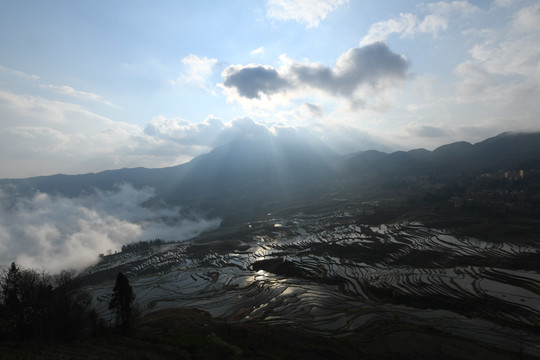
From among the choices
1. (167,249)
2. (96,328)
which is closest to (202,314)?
(96,328)

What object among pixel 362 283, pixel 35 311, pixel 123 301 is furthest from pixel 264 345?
pixel 362 283

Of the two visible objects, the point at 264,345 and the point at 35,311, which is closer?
the point at 35,311

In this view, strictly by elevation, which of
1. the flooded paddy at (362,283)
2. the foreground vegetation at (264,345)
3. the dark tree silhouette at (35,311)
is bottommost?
the flooded paddy at (362,283)

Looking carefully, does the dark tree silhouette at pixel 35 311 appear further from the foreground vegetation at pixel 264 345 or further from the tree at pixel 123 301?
the foreground vegetation at pixel 264 345

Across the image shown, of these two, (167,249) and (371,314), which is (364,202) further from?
(371,314)

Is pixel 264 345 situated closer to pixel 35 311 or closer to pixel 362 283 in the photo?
pixel 35 311

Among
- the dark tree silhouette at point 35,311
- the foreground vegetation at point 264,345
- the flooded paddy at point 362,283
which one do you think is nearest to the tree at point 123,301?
the foreground vegetation at point 264,345

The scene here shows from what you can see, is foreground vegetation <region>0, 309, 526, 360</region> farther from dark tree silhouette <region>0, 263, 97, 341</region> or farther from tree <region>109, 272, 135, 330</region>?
dark tree silhouette <region>0, 263, 97, 341</region>

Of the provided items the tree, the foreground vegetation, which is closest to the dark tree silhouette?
the tree

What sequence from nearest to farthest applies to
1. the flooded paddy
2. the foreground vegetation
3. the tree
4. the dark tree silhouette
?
the foreground vegetation → the dark tree silhouette → the tree → the flooded paddy

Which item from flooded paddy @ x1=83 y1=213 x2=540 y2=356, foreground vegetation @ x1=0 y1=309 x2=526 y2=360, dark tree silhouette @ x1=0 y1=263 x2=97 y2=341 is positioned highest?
dark tree silhouette @ x1=0 y1=263 x2=97 y2=341

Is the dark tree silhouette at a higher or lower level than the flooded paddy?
higher
